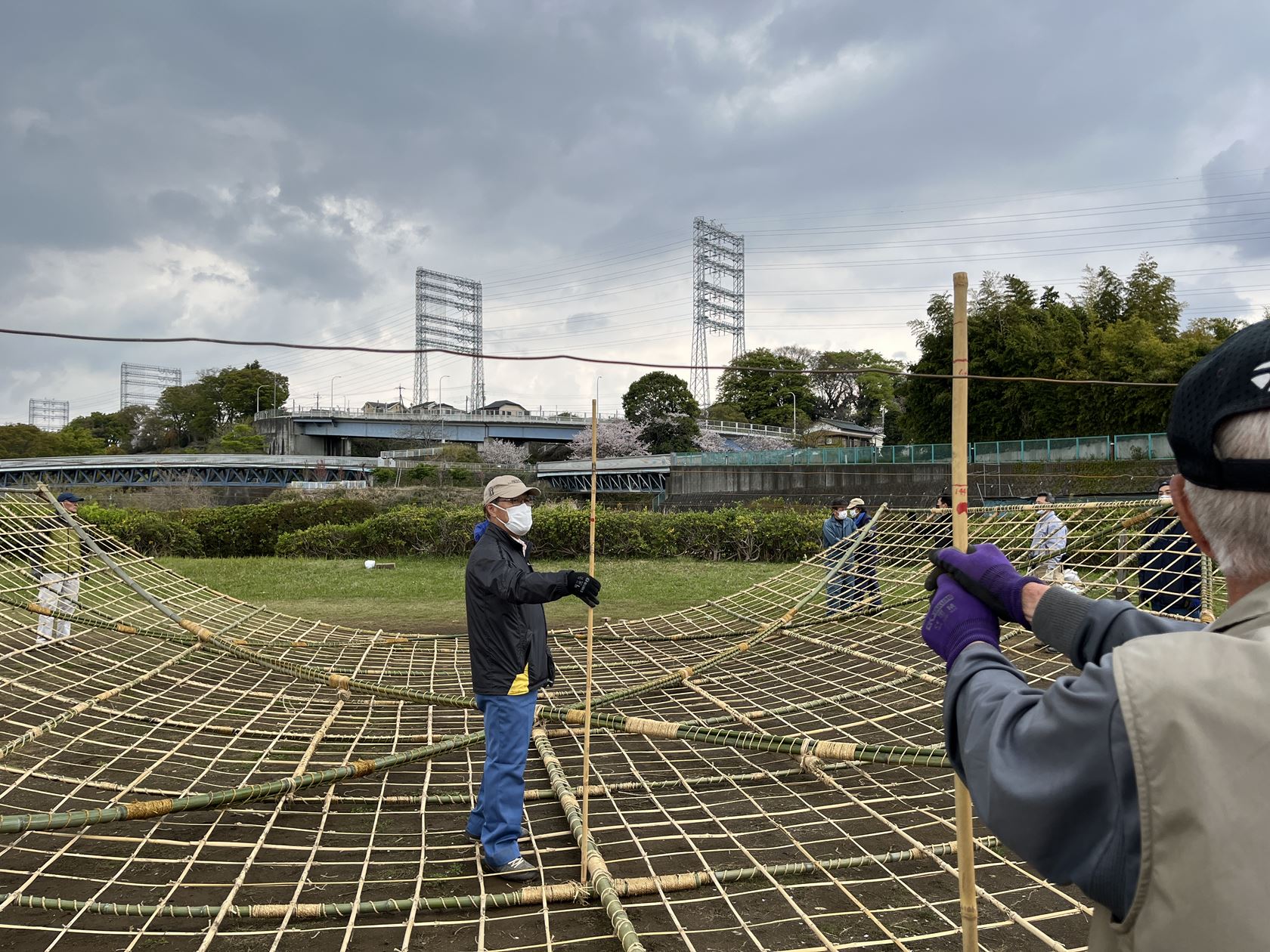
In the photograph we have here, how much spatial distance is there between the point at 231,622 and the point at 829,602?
14.8 ft

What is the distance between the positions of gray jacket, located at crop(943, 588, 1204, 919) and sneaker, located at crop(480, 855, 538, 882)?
2290 mm

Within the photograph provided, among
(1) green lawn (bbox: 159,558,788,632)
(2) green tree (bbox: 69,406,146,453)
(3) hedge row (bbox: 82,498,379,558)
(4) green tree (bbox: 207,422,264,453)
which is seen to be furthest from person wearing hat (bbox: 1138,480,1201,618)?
(2) green tree (bbox: 69,406,146,453)

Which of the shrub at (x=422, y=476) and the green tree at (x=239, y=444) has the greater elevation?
the green tree at (x=239, y=444)

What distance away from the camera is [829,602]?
6949 millimetres

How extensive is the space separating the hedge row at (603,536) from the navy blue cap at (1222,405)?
12.3 meters

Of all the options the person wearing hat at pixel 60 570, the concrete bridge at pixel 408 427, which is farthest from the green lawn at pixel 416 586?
the concrete bridge at pixel 408 427

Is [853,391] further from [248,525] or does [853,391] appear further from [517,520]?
[517,520]

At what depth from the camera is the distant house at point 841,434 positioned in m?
37.8

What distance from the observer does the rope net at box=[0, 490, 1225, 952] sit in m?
2.61

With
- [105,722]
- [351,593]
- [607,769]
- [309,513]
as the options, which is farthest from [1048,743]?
[309,513]

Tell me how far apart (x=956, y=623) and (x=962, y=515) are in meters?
0.57

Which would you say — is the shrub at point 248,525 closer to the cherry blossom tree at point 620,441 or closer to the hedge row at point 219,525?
the hedge row at point 219,525

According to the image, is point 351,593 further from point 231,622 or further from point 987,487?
point 987,487

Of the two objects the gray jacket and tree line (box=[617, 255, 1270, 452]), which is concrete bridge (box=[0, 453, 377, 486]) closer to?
tree line (box=[617, 255, 1270, 452])
